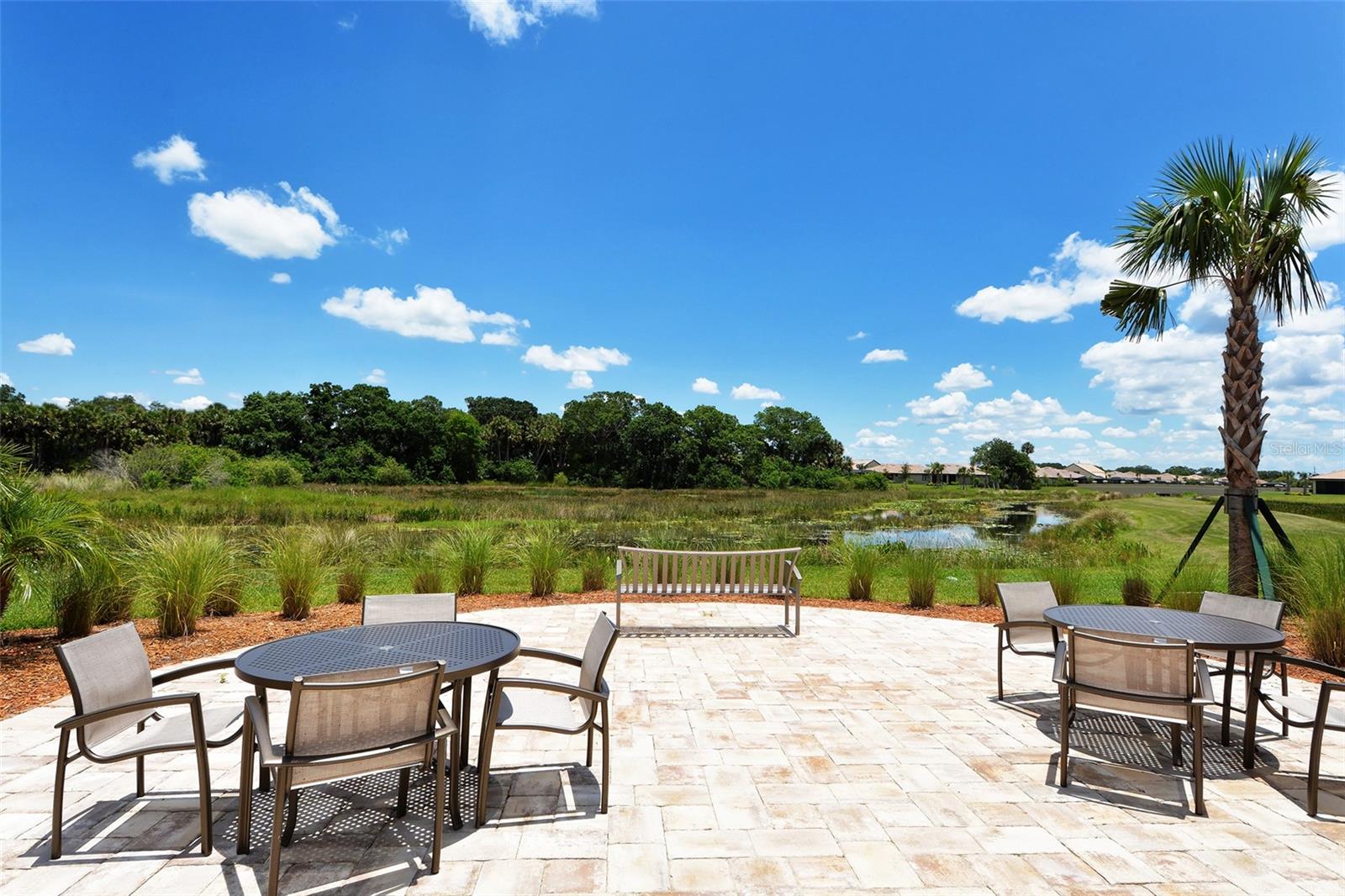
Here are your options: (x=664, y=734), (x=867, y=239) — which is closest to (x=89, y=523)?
(x=664, y=734)

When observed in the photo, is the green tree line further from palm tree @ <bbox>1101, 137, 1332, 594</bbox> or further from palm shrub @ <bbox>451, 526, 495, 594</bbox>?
palm tree @ <bbox>1101, 137, 1332, 594</bbox>

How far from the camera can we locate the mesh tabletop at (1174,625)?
356 cm

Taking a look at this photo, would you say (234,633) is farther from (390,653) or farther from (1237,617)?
(1237,617)

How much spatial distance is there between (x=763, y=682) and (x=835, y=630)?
2252 millimetres

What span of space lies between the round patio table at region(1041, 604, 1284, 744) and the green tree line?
156 feet

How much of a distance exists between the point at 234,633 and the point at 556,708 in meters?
5.19

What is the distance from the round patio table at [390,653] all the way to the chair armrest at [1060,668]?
292cm

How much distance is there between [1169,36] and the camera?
8562 mm

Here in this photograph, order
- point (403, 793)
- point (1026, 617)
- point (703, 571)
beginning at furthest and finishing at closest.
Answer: point (703, 571) < point (1026, 617) < point (403, 793)

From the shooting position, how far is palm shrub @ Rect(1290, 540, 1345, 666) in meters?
5.70

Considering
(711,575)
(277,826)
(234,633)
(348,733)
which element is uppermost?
(348,733)

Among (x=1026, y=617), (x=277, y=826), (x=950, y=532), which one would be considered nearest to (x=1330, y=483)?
(x=950, y=532)

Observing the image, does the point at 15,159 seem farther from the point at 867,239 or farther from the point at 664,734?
the point at 867,239

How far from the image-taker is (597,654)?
319 cm
